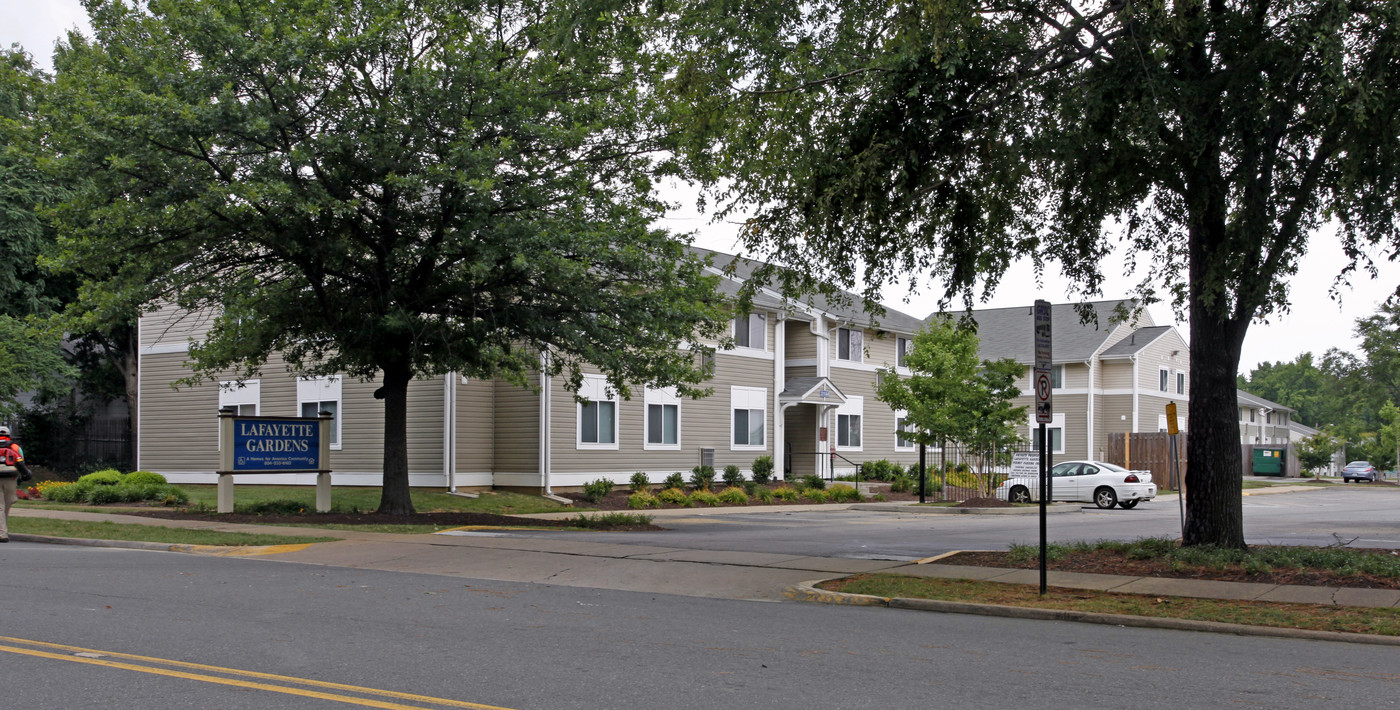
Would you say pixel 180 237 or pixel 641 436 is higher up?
pixel 180 237

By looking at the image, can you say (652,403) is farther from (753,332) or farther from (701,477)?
(753,332)

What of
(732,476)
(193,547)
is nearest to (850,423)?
(732,476)

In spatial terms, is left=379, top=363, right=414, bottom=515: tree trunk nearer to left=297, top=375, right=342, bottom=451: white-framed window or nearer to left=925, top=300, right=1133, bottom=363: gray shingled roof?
left=297, top=375, right=342, bottom=451: white-framed window

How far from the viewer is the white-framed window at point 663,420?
33062 mm

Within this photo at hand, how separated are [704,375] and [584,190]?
4.66 m

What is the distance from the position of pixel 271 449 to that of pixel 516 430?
8312 mm

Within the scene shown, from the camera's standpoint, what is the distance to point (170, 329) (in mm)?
33594

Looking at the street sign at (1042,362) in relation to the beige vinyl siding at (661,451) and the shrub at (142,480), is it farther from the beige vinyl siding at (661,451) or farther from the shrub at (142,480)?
the shrub at (142,480)

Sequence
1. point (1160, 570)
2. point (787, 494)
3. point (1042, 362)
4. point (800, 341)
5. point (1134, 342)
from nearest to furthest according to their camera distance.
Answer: point (1042, 362), point (1160, 570), point (787, 494), point (800, 341), point (1134, 342)

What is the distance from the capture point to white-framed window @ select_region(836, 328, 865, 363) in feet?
136

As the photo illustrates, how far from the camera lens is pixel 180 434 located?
3350 centimetres

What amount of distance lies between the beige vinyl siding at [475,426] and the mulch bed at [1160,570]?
17.3 m

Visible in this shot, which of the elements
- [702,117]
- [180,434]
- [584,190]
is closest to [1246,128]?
[702,117]

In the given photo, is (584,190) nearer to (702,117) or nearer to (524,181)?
(524,181)
